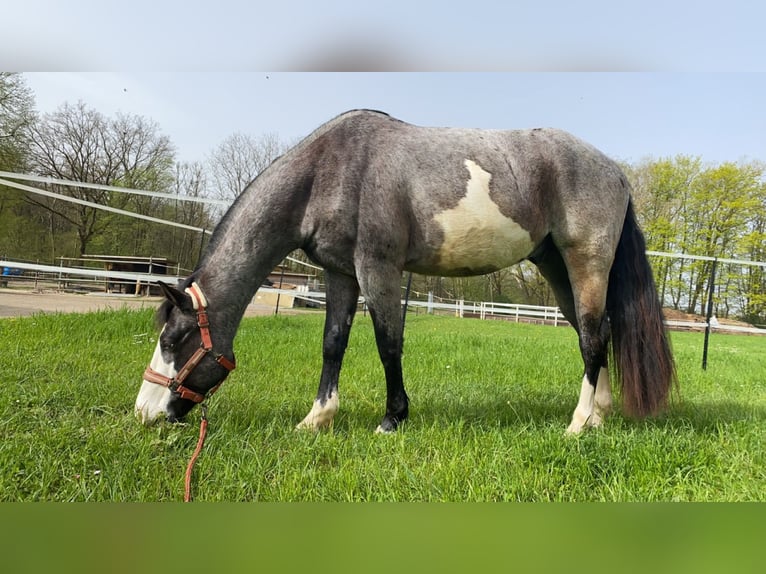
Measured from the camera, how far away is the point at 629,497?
1505 millimetres

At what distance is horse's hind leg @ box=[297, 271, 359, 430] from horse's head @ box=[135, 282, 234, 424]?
0.58 m

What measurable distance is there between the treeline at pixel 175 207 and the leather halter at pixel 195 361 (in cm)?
118

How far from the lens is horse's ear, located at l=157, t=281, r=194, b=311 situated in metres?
2.00

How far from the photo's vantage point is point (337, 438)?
2055mm

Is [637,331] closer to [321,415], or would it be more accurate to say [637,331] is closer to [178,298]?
[321,415]

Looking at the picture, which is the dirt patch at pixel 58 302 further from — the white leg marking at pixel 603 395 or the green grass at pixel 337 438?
the white leg marking at pixel 603 395

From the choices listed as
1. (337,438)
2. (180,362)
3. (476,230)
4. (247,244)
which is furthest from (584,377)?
(180,362)

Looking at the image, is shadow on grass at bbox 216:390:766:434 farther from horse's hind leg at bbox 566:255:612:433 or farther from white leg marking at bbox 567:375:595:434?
horse's hind leg at bbox 566:255:612:433

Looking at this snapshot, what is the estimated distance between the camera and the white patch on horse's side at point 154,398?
6.64ft

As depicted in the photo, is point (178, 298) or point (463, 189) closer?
point (178, 298)

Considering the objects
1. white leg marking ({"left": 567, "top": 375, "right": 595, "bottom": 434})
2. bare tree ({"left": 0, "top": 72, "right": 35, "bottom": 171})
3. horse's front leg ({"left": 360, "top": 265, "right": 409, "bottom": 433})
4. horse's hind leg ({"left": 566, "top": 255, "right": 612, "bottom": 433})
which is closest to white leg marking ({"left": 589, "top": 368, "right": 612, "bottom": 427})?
horse's hind leg ({"left": 566, "top": 255, "right": 612, "bottom": 433})

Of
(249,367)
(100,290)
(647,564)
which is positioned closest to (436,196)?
(647,564)

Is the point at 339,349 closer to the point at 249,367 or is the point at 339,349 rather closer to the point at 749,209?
the point at 249,367

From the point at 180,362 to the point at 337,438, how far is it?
0.89 meters
